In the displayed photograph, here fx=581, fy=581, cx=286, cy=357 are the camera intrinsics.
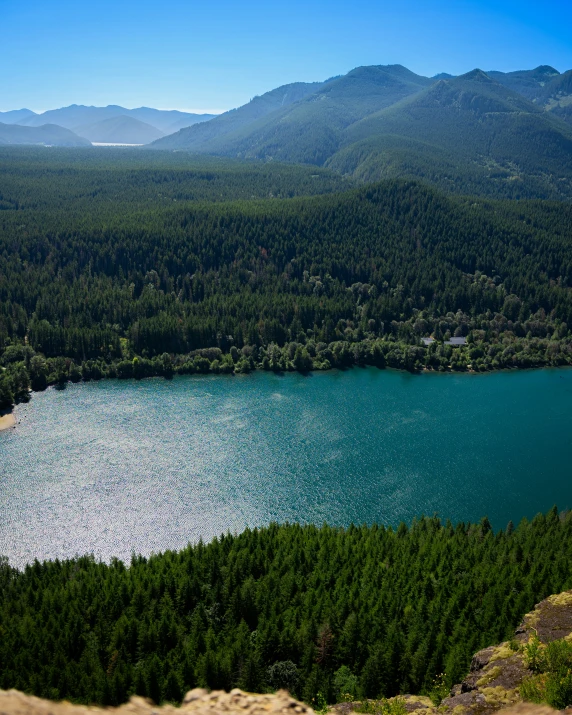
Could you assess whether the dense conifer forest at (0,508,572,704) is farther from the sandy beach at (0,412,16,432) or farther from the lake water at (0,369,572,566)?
the sandy beach at (0,412,16,432)

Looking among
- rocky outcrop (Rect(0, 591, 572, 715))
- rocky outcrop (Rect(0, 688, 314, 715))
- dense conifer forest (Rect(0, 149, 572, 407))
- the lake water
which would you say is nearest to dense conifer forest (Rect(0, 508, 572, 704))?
rocky outcrop (Rect(0, 591, 572, 715))

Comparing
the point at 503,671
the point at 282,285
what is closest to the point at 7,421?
the point at 282,285

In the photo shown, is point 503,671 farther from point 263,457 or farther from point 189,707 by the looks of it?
point 263,457

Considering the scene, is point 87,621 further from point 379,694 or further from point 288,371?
point 288,371

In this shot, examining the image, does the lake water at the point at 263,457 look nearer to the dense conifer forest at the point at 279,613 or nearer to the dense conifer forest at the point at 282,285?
the dense conifer forest at the point at 282,285

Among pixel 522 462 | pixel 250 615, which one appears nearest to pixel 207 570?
pixel 250 615

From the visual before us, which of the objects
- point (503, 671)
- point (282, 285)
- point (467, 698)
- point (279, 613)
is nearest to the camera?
point (467, 698)
